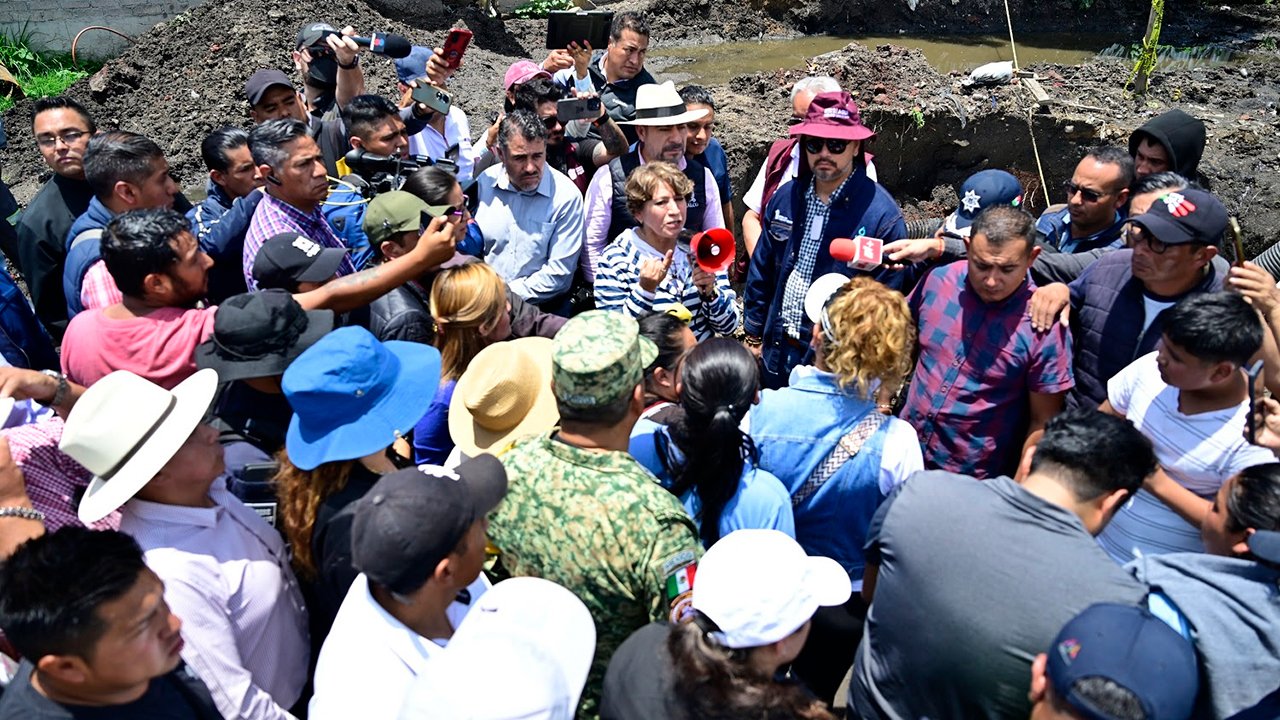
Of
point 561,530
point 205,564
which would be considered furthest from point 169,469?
point 561,530

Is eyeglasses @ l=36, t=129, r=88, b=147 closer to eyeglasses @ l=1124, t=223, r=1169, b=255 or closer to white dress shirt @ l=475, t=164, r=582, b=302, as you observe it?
white dress shirt @ l=475, t=164, r=582, b=302

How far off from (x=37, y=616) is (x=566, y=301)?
318cm

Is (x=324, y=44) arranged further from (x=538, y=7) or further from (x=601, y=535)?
(x=538, y=7)

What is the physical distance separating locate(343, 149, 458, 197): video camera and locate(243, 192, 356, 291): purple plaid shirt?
41 centimetres

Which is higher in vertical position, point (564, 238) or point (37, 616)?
point (37, 616)

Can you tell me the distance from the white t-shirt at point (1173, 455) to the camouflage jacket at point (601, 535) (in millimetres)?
1656

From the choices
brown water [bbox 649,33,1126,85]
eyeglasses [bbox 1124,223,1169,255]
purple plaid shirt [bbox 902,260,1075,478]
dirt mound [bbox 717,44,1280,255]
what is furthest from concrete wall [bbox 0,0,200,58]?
eyeglasses [bbox 1124,223,1169,255]

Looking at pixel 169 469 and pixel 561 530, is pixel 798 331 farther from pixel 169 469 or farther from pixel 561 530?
pixel 169 469

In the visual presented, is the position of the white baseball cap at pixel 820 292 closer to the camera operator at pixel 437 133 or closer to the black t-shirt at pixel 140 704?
the black t-shirt at pixel 140 704

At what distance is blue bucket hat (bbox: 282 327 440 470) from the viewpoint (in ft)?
7.57

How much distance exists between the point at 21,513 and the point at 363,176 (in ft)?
8.75

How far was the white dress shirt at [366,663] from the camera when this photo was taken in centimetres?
181

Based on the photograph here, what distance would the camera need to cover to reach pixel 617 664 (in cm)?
185

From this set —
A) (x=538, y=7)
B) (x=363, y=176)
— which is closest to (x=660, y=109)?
(x=363, y=176)
